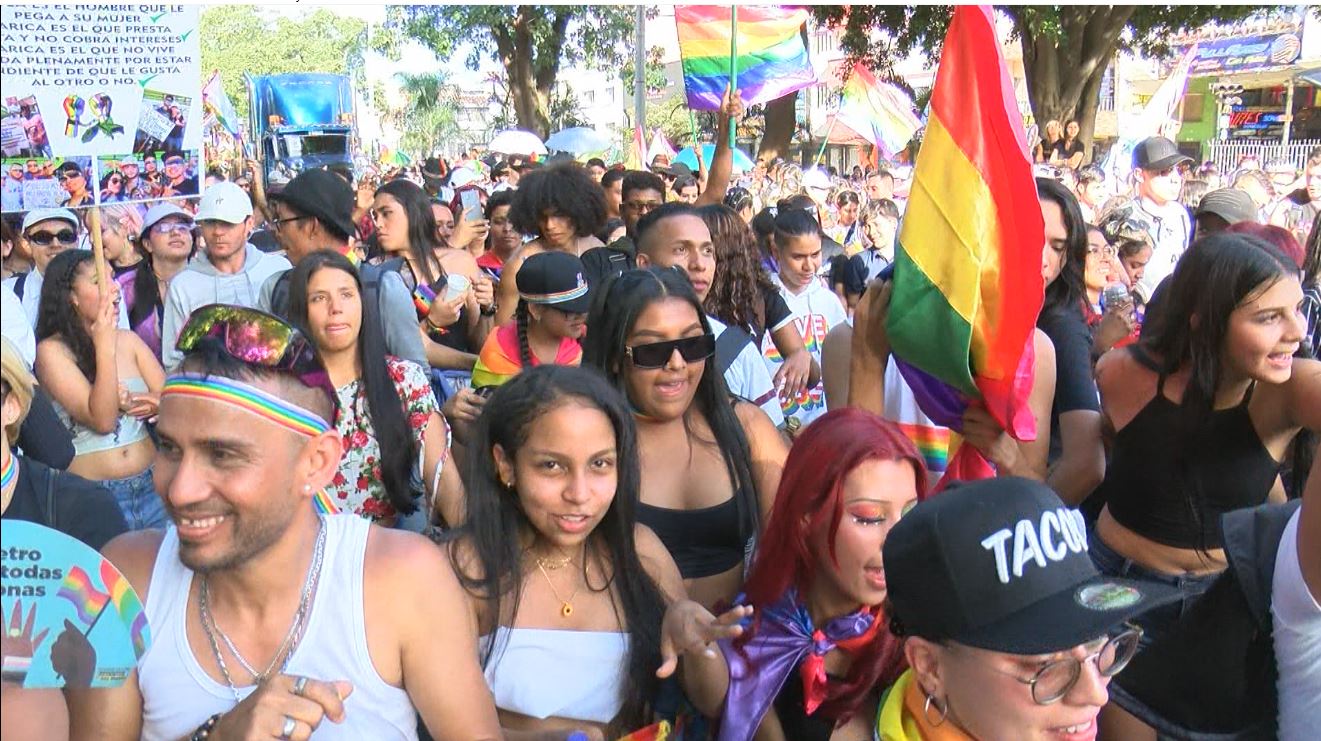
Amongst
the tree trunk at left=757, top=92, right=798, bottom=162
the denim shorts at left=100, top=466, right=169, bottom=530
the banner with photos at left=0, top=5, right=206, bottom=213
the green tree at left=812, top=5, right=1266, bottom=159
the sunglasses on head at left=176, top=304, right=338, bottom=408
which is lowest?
the denim shorts at left=100, top=466, right=169, bottom=530

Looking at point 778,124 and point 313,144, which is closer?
point 778,124

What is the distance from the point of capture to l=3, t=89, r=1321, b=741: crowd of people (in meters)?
1.83

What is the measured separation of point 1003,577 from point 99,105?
1884 millimetres

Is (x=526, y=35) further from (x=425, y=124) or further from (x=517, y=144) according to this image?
(x=425, y=124)

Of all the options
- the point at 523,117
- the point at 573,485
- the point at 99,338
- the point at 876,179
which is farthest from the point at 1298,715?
the point at 523,117

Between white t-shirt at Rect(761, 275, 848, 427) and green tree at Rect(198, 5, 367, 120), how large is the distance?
132ft

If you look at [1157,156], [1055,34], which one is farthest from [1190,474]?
[1055,34]

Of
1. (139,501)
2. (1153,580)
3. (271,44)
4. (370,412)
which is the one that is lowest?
(139,501)

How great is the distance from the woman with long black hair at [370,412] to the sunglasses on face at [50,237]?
1004 mm

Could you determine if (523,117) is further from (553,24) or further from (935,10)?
(935,10)

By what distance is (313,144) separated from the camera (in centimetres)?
2906

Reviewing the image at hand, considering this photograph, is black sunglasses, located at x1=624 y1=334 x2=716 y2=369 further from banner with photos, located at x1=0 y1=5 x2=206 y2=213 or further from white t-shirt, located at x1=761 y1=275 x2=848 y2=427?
white t-shirt, located at x1=761 y1=275 x2=848 y2=427

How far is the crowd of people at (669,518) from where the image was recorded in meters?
1.83

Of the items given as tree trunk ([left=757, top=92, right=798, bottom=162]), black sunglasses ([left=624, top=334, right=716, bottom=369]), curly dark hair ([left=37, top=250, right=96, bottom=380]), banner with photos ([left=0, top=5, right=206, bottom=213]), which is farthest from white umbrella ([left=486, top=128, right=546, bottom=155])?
banner with photos ([left=0, top=5, right=206, bottom=213])
